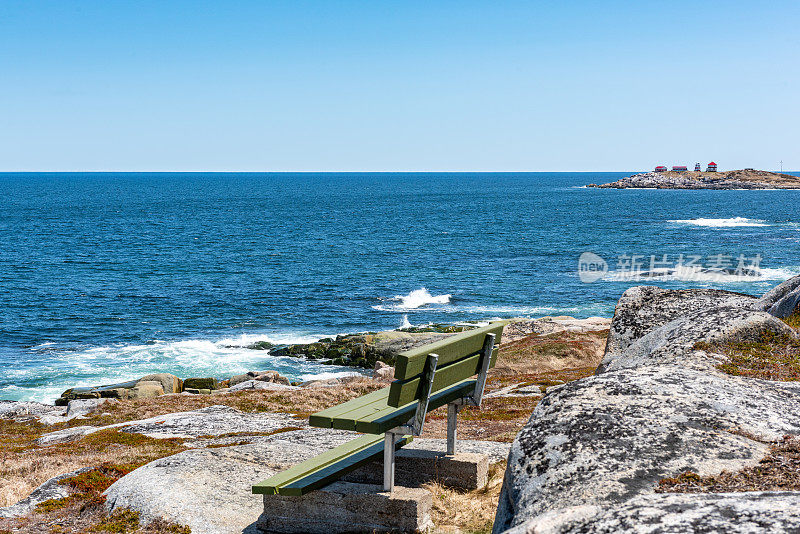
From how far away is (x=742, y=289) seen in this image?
2229 inches

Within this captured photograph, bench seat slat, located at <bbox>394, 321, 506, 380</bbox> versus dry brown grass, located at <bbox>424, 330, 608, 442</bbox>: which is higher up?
bench seat slat, located at <bbox>394, 321, 506, 380</bbox>

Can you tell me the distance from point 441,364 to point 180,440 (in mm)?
9838

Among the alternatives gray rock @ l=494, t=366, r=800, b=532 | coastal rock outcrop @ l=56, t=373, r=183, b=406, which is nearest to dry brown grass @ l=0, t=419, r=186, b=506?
gray rock @ l=494, t=366, r=800, b=532

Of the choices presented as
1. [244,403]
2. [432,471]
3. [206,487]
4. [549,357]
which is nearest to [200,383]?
[244,403]

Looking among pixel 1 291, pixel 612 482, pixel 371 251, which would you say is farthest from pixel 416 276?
pixel 612 482

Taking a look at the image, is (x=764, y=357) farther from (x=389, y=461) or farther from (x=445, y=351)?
(x=389, y=461)

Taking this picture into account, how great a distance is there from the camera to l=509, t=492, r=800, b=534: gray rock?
154 inches

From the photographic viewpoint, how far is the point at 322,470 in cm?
874

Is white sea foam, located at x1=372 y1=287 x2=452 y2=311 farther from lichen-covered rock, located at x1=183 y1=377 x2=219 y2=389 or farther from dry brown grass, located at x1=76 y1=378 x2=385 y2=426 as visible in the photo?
dry brown grass, located at x1=76 y1=378 x2=385 y2=426

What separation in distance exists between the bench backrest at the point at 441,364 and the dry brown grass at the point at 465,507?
157 cm

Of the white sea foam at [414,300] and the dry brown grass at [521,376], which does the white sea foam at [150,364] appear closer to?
the dry brown grass at [521,376]

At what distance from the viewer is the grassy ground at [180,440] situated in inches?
361

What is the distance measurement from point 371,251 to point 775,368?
79976 millimetres

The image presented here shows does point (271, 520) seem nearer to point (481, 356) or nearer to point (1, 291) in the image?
point (481, 356)
